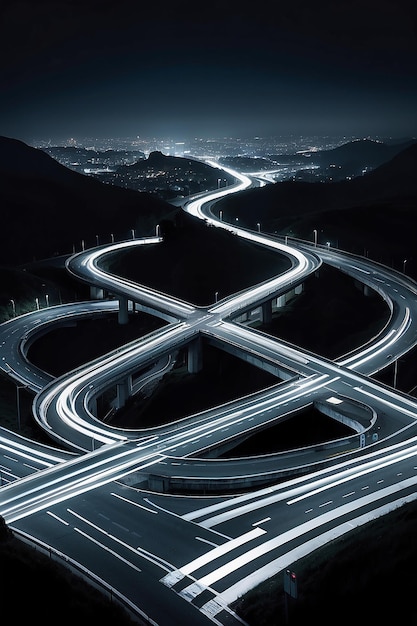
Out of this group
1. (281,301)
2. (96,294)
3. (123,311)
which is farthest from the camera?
(96,294)

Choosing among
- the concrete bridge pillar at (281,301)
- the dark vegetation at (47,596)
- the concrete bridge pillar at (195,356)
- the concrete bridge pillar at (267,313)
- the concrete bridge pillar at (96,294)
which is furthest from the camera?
the concrete bridge pillar at (96,294)

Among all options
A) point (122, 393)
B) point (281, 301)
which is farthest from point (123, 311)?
point (281, 301)

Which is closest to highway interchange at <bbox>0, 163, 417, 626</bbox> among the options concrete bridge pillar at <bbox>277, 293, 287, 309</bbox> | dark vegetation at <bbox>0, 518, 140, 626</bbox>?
dark vegetation at <bbox>0, 518, 140, 626</bbox>

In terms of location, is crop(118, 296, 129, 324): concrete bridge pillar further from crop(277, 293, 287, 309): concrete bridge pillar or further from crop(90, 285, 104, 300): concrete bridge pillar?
crop(277, 293, 287, 309): concrete bridge pillar

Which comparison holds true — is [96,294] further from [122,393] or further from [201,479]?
[201,479]

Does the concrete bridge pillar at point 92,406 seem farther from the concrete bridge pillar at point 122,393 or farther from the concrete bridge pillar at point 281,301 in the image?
the concrete bridge pillar at point 281,301

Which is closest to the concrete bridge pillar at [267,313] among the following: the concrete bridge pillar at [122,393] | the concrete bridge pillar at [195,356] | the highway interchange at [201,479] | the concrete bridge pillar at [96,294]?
the highway interchange at [201,479]
